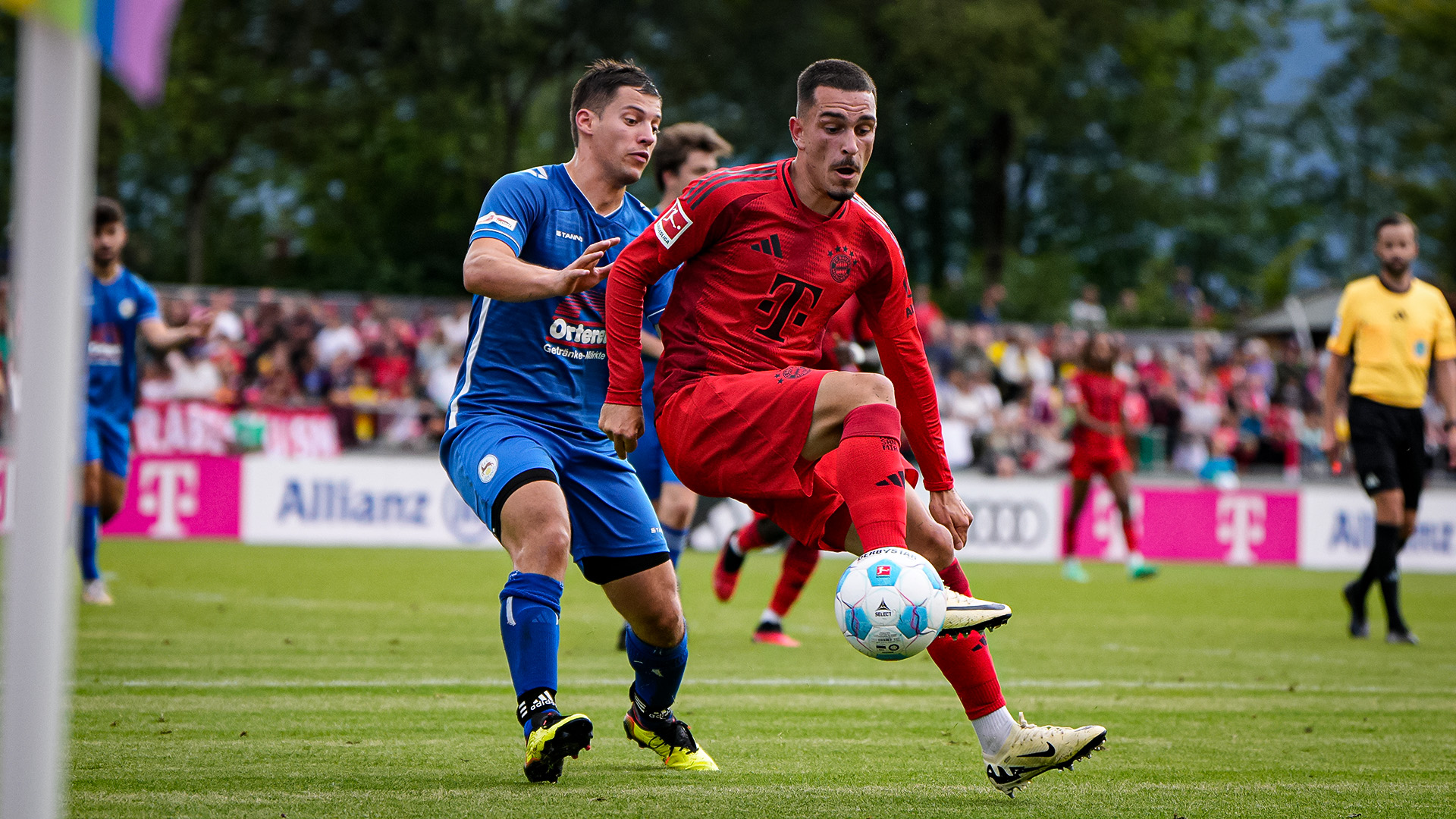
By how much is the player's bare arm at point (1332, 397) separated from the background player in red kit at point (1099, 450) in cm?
444

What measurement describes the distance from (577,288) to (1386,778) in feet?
10.5

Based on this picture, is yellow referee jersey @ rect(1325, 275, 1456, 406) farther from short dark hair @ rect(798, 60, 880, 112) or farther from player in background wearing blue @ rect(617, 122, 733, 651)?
short dark hair @ rect(798, 60, 880, 112)

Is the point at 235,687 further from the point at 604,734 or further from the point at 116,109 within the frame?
the point at 116,109

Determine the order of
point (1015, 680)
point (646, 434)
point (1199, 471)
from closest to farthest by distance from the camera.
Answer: point (1015, 680)
point (646, 434)
point (1199, 471)

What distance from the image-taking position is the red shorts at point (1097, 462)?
1452cm

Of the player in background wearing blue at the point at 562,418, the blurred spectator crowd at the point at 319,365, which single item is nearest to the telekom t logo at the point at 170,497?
the blurred spectator crowd at the point at 319,365

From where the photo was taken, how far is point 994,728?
439cm

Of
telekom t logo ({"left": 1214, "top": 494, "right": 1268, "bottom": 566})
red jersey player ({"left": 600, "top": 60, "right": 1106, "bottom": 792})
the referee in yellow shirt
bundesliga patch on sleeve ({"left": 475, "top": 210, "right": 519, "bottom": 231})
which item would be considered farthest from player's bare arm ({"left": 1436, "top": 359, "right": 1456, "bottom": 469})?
telekom t logo ({"left": 1214, "top": 494, "right": 1268, "bottom": 566})

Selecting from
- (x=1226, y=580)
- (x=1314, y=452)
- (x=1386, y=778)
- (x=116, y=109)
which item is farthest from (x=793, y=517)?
(x=116, y=109)

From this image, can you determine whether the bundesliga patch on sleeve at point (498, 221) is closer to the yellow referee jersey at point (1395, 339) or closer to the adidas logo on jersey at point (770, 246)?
the adidas logo on jersey at point (770, 246)

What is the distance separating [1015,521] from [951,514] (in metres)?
13.4

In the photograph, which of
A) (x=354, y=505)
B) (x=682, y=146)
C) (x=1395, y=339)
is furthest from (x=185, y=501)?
(x=1395, y=339)

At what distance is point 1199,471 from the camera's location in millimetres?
22438

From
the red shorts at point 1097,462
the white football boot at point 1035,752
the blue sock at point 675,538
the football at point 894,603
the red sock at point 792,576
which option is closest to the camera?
the football at point 894,603
